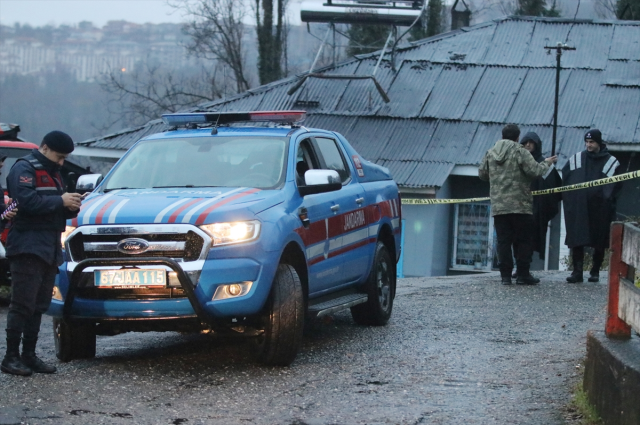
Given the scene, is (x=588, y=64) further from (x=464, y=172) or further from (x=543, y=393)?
(x=543, y=393)

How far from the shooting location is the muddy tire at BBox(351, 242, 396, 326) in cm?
926

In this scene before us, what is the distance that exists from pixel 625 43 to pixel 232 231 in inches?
676

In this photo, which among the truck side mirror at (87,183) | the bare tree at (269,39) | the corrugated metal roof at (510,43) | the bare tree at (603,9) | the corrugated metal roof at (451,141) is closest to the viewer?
the truck side mirror at (87,183)

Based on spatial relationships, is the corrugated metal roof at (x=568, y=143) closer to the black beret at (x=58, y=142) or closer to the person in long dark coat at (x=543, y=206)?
the person in long dark coat at (x=543, y=206)

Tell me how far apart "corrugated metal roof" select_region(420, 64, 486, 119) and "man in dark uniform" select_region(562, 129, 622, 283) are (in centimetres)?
853

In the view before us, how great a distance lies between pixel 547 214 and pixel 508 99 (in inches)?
339

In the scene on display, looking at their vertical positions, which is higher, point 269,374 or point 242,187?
point 242,187

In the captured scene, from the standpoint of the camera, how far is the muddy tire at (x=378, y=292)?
30.4 ft

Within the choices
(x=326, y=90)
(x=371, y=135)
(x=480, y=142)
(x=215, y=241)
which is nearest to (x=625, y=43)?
(x=480, y=142)

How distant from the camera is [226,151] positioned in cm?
823

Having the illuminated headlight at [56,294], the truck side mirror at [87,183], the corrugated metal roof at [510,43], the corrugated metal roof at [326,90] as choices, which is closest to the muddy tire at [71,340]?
the illuminated headlight at [56,294]

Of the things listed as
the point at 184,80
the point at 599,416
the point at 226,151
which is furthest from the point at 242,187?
the point at 184,80

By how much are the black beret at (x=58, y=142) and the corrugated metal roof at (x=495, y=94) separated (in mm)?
13986

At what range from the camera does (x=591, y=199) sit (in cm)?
1191
